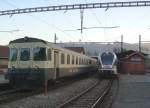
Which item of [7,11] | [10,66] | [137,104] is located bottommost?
[137,104]

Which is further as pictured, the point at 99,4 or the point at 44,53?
the point at 99,4

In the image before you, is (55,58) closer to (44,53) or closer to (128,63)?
(44,53)

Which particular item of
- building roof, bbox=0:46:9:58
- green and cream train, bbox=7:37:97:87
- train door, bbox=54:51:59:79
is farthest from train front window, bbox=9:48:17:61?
building roof, bbox=0:46:9:58

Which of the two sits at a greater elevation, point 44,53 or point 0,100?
point 44,53

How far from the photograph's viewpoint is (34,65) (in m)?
21.6

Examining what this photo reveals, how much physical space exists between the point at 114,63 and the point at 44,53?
18.9 m

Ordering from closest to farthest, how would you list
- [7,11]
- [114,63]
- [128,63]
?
[7,11], [114,63], [128,63]

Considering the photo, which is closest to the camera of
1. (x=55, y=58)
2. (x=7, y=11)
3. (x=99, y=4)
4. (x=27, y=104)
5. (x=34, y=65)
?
(x=27, y=104)

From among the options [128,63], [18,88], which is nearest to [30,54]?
[18,88]

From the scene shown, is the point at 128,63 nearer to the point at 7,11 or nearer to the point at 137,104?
the point at 7,11

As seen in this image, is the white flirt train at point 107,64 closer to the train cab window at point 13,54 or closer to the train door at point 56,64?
the train door at point 56,64

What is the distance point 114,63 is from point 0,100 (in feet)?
79.5

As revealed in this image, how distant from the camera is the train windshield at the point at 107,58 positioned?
3941cm

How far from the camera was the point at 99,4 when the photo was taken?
89.9 ft
